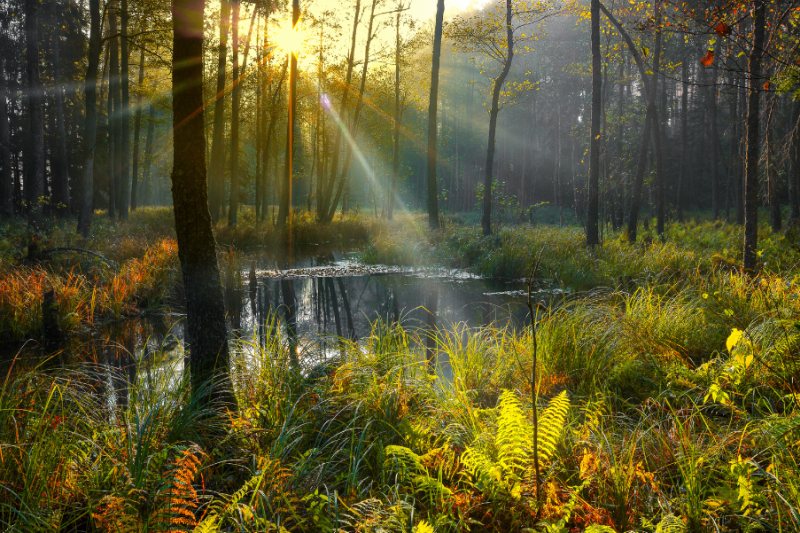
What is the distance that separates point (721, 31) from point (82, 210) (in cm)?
1632

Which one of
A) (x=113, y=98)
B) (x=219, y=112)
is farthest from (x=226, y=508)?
(x=113, y=98)

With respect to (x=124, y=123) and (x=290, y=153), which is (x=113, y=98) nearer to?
(x=124, y=123)

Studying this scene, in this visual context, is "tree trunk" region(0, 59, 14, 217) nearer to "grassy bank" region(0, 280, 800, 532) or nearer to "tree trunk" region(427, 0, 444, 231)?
"tree trunk" region(427, 0, 444, 231)

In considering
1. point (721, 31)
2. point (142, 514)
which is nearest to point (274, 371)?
point (142, 514)

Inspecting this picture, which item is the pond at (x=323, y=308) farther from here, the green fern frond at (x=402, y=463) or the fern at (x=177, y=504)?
the fern at (x=177, y=504)

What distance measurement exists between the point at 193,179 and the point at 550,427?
3.08m

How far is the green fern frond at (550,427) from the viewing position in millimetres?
3250

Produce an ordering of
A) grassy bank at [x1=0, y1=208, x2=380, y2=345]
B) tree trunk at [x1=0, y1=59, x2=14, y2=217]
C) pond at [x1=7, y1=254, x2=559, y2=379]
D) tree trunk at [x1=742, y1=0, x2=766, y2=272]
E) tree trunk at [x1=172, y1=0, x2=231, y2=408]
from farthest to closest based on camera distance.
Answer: tree trunk at [x1=0, y1=59, x2=14, y2=217] → grassy bank at [x1=0, y1=208, x2=380, y2=345] → pond at [x1=7, y1=254, x2=559, y2=379] → tree trunk at [x1=742, y1=0, x2=766, y2=272] → tree trunk at [x1=172, y1=0, x2=231, y2=408]

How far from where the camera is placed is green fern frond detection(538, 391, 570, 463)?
128 inches

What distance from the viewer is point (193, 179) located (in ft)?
13.6

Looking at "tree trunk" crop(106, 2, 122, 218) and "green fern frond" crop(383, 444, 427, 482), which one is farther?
"tree trunk" crop(106, 2, 122, 218)

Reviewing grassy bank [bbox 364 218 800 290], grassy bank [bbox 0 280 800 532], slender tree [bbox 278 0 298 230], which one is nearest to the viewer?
grassy bank [bbox 0 280 800 532]

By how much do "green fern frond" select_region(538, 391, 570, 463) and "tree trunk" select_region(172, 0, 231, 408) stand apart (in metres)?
2.27

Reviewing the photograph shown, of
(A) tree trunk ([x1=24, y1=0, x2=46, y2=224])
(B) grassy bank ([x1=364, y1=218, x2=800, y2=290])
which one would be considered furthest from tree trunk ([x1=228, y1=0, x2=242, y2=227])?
(A) tree trunk ([x1=24, y1=0, x2=46, y2=224])
